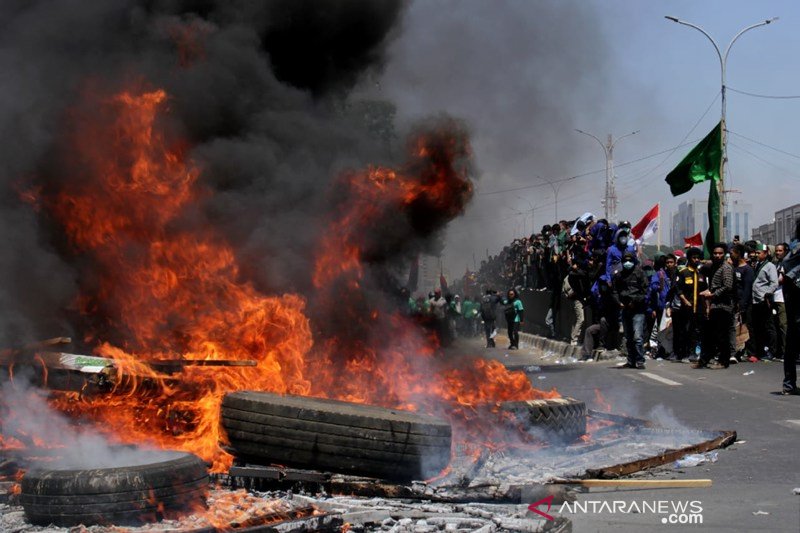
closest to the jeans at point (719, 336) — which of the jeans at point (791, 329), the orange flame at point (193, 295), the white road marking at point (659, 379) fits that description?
the white road marking at point (659, 379)

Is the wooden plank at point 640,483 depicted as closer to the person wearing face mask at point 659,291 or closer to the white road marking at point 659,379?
the white road marking at point 659,379

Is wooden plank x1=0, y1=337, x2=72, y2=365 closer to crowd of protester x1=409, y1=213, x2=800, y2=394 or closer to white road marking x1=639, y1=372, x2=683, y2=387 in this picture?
crowd of protester x1=409, y1=213, x2=800, y2=394

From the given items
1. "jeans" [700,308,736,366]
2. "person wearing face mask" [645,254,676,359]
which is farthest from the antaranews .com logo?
"person wearing face mask" [645,254,676,359]

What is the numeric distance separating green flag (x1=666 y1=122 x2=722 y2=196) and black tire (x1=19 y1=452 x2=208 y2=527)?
2082 cm

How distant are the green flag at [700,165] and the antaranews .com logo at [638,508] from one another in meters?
19.4

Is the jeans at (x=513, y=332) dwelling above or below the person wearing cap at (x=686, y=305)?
below

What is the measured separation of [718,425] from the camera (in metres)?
8.69

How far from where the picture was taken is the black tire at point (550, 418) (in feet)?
23.1

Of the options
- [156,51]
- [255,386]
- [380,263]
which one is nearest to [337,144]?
[380,263]

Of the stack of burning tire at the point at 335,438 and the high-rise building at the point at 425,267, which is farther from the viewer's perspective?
the high-rise building at the point at 425,267

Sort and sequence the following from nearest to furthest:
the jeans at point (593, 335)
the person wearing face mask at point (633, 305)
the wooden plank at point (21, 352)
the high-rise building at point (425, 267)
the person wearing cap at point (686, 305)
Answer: the wooden plank at point (21, 352), the high-rise building at point (425, 267), the person wearing face mask at point (633, 305), the person wearing cap at point (686, 305), the jeans at point (593, 335)

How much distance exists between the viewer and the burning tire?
5820 mm

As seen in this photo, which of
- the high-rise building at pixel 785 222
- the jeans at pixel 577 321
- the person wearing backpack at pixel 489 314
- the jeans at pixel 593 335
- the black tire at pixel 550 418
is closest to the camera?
the black tire at pixel 550 418

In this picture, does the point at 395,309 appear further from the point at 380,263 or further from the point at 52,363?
the point at 52,363
